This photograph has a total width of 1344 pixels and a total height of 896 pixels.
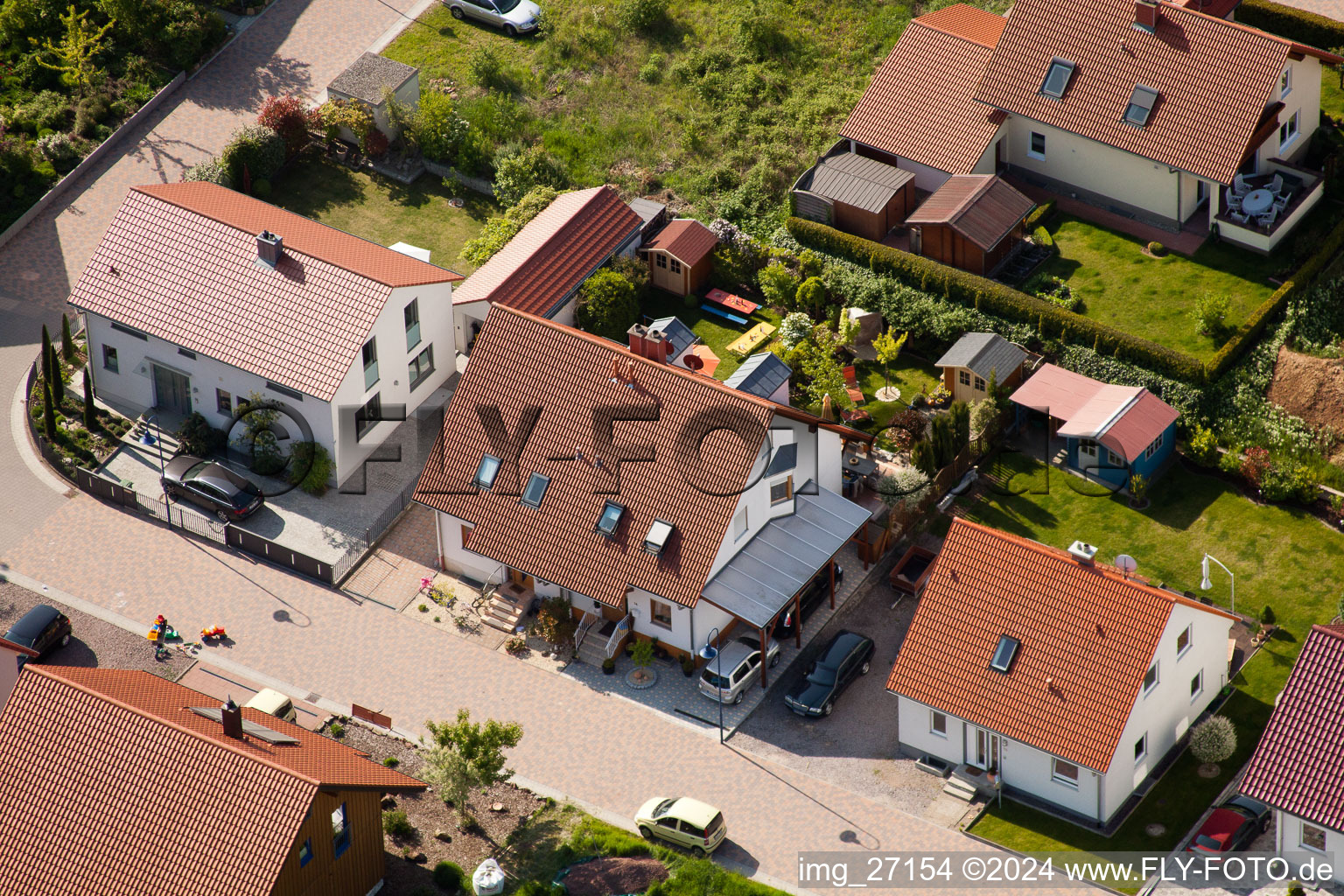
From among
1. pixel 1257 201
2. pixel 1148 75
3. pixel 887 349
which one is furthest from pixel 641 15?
pixel 1257 201

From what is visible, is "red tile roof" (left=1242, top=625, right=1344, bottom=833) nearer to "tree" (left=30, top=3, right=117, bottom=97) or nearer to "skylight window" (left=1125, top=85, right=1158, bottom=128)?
"skylight window" (left=1125, top=85, right=1158, bottom=128)

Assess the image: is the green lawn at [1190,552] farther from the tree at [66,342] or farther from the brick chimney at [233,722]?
the tree at [66,342]

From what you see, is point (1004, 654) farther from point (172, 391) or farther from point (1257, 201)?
point (172, 391)

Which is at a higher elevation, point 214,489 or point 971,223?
point 971,223

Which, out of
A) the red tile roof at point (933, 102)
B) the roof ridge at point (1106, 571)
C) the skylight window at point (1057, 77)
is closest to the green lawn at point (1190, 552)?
the roof ridge at point (1106, 571)

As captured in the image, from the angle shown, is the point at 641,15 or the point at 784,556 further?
the point at 641,15

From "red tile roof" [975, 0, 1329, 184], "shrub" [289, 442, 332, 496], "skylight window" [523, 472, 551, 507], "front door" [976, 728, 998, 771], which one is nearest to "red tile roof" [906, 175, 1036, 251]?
"red tile roof" [975, 0, 1329, 184]
